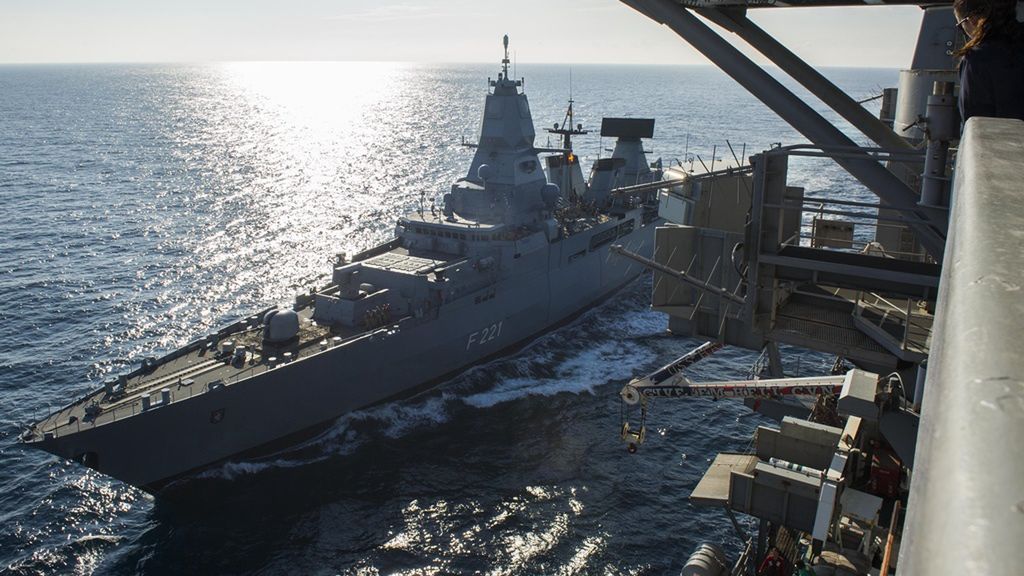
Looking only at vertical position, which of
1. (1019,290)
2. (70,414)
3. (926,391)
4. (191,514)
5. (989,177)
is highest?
(989,177)

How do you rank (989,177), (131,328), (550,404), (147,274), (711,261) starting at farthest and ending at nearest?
(147,274) < (131,328) < (550,404) < (711,261) < (989,177)

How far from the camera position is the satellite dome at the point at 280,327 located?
82.9ft

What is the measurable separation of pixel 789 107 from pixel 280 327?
66.8ft

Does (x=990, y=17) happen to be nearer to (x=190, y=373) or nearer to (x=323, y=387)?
(x=323, y=387)

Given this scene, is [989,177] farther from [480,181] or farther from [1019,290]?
[480,181]

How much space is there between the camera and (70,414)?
21.9m

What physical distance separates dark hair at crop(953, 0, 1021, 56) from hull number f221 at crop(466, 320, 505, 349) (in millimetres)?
25755

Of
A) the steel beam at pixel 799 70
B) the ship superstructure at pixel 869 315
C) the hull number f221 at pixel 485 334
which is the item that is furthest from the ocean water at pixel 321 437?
the steel beam at pixel 799 70

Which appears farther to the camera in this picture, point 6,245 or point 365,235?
point 365,235

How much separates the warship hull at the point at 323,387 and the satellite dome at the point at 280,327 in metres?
1.70

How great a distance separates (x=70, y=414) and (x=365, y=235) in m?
28.6

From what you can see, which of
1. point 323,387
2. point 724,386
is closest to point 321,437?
point 323,387

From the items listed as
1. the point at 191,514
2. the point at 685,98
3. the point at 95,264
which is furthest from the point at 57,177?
the point at 685,98

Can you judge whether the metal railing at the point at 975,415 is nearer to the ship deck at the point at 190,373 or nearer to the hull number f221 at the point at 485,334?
the ship deck at the point at 190,373
